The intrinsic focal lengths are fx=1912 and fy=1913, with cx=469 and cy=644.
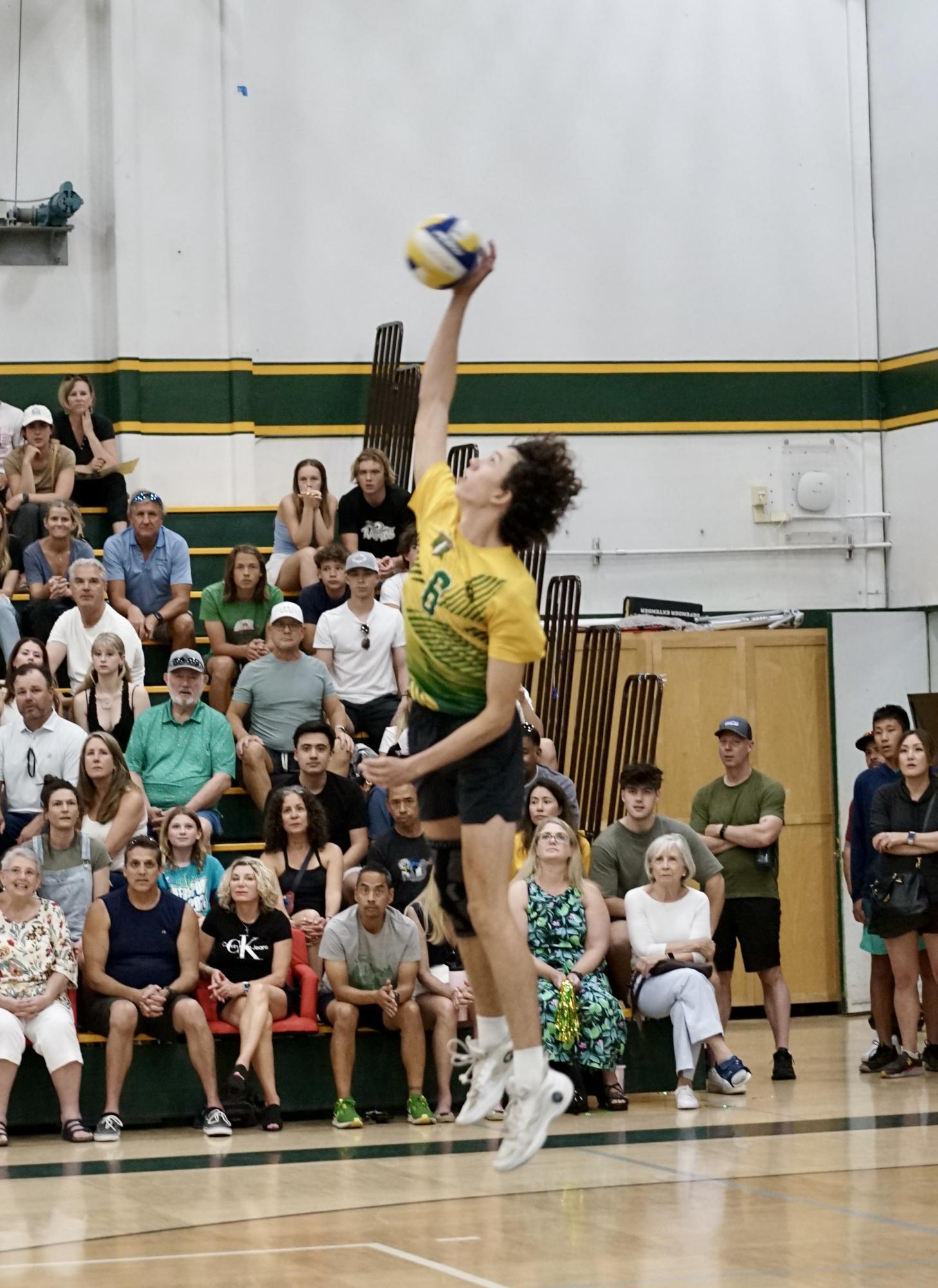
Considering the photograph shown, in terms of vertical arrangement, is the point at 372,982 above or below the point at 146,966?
below

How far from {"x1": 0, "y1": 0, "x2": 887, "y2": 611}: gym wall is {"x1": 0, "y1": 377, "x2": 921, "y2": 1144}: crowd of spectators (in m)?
2.45

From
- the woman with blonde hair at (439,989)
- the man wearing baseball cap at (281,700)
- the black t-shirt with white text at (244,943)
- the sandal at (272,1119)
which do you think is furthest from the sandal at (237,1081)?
the man wearing baseball cap at (281,700)

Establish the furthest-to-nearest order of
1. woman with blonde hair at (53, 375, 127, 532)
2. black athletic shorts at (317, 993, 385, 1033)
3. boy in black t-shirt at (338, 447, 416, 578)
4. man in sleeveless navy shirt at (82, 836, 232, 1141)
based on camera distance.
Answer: woman with blonde hair at (53, 375, 127, 532)
boy in black t-shirt at (338, 447, 416, 578)
black athletic shorts at (317, 993, 385, 1033)
man in sleeveless navy shirt at (82, 836, 232, 1141)

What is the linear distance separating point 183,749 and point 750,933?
3.18 metres

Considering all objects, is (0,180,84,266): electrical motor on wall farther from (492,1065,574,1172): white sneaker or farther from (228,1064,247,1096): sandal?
(492,1065,574,1172): white sneaker

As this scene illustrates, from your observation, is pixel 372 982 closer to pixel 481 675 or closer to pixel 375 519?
pixel 375 519

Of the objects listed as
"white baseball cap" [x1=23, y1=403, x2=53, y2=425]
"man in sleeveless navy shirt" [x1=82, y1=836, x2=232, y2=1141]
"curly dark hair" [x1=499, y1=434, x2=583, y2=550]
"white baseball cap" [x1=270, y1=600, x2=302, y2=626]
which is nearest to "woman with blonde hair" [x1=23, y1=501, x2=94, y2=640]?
"white baseball cap" [x1=23, y1=403, x2=53, y2=425]

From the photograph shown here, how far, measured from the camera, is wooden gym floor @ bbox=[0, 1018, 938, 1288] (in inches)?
233

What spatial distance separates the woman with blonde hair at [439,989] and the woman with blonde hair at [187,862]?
0.99m

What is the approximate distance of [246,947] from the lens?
9039mm

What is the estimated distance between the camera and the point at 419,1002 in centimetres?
922

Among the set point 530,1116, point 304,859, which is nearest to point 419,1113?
point 304,859

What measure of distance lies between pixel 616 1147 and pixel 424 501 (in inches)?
156

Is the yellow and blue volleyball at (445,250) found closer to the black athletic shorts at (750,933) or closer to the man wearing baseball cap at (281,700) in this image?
the man wearing baseball cap at (281,700)
